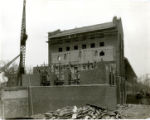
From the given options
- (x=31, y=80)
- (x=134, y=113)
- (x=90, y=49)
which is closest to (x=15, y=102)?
(x=31, y=80)

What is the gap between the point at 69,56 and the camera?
2916 cm

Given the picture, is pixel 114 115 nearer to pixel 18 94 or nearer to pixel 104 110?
pixel 104 110

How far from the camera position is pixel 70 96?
1628 centimetres

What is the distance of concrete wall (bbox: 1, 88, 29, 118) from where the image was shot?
59.6 feet

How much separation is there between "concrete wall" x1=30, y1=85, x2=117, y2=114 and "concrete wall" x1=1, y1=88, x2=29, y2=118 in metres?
0.98

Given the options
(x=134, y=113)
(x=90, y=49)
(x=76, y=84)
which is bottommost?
(x=134, y=113)

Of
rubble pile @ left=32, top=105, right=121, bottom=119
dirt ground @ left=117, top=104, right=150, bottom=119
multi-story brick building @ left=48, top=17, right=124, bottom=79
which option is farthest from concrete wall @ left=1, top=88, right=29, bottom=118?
dirt ground @ left=117, top=104, right=150, bottom=119

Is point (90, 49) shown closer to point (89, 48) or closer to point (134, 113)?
point (89, 48)

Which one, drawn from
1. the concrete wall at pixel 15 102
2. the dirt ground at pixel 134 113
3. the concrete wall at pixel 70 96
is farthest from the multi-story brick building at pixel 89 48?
the concrete wall at pixel 15 102

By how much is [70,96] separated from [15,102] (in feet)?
19.4

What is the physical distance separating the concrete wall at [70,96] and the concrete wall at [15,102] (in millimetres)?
978

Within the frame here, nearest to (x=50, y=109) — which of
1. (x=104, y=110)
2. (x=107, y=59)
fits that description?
(x=104, y=110)

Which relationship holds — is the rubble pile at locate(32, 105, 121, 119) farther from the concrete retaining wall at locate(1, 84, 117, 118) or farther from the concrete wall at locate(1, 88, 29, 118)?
the concrete wall at locate(1, 88, 29, 118)

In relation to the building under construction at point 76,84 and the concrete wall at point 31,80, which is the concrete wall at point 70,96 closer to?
the building under construction at point 76,84
